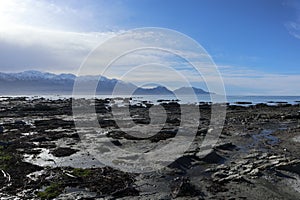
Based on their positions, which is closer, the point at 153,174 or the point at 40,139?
the point at 153,174

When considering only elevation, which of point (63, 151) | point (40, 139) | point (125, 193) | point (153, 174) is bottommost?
point (125, 193)

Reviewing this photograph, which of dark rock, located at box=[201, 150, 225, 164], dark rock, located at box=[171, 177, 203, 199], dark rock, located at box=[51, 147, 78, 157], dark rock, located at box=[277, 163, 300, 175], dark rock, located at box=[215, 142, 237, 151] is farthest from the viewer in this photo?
dark rock, located at box=[215, 142, 237, 151]

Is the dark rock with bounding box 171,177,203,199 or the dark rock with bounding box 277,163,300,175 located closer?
the dark rock with bounding box 171,177,203,199

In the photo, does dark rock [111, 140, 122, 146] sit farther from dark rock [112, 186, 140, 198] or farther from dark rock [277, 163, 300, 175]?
dark rock [277, 163, 300, 175]

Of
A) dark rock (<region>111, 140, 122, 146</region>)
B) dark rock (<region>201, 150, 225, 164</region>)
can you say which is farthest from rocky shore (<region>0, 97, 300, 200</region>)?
dark rock (<region>111, 140, 122, 146</region>)

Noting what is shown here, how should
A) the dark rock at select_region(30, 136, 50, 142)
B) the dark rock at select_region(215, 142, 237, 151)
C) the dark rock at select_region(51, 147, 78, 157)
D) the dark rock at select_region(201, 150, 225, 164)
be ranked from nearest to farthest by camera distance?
the dark rock at select_region(201, 150, 225, 164)
the dark rock at select_region(51, 147, 78, 157)
the dark rock at select_region(215, 142, 237, 151)
the dark rock at select_region(30, 136, 50, 142)

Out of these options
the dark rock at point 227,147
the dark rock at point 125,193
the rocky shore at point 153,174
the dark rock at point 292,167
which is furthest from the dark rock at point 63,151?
the dark rock at point 292,167

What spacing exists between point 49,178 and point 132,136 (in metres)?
17.6

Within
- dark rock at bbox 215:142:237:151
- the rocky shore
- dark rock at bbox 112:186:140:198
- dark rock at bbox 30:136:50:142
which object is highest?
dark rock at bbox 215:142:237:151

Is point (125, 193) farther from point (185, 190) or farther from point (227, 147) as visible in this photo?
point (227, 147)

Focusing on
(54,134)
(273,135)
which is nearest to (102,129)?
(54,134)

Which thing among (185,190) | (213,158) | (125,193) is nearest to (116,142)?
(213,158)

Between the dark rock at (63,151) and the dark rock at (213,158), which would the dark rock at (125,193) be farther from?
the dark rock at (63,151)

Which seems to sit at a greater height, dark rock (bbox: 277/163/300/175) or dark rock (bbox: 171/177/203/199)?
dark rock (bbox: 277/163/300/175)
